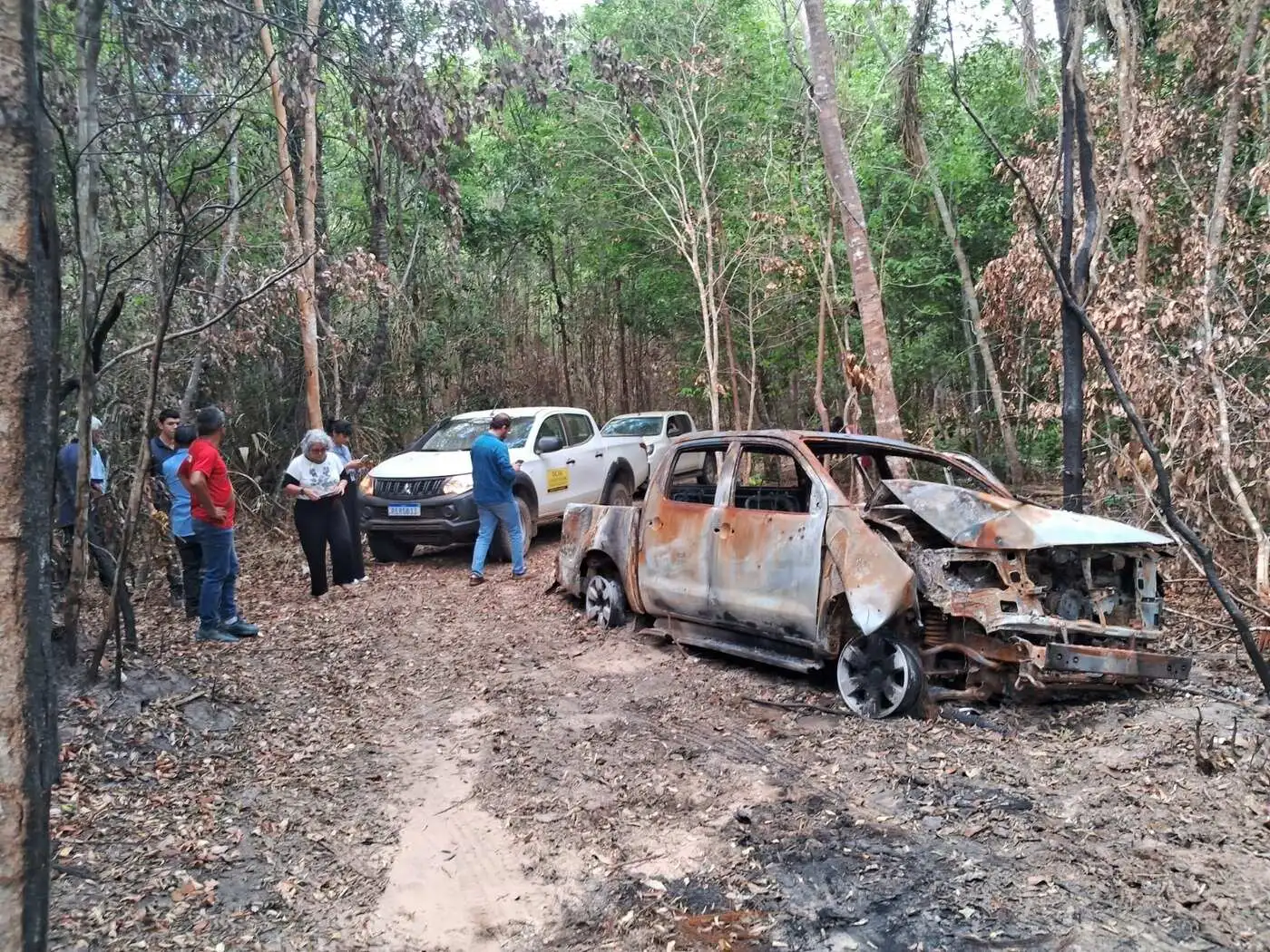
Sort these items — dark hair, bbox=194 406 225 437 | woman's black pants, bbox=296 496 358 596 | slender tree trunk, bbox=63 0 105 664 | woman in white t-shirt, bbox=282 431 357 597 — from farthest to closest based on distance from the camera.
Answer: woman's black pants, bbox=296 496 358 596
woman in white t-shirt, bbox=282 431 357 597
dark hair, bbox=194 406 225 437
slender tree trunk, bbox=63 0 105 664

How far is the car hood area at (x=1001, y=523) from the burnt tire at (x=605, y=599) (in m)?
2.61

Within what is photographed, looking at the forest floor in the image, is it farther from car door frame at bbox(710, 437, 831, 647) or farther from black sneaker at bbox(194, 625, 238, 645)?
black sneaker at bbox(194, 625, 238, 645)

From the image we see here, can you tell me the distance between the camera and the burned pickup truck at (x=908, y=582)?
16.5ft

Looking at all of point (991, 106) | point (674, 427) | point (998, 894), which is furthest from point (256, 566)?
point (991, 106)

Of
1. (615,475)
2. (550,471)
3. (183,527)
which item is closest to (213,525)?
(183,527)

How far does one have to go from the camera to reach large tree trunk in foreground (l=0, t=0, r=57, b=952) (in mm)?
1677

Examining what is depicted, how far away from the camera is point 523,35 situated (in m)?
6.62

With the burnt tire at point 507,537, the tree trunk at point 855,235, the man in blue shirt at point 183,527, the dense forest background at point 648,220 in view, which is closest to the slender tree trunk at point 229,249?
the dense forest background at point 648,220

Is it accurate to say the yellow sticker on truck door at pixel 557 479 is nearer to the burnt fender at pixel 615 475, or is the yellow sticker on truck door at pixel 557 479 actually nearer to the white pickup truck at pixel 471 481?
the white pickup truck at pixel 471 481

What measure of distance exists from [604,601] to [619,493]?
460 cm

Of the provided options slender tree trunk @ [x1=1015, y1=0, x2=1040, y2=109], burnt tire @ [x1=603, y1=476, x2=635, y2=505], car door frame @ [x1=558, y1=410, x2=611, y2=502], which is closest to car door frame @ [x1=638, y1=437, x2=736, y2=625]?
car door frame @ [x1=558, y1=410, x2=611, y2=502]

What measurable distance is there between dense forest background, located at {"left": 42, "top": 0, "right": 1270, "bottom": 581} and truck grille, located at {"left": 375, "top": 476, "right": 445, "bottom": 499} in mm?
2095

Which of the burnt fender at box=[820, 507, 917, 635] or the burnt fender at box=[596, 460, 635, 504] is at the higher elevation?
the burnt fender at box=[596, 460, 635, 504]

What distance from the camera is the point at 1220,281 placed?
8.34 m
